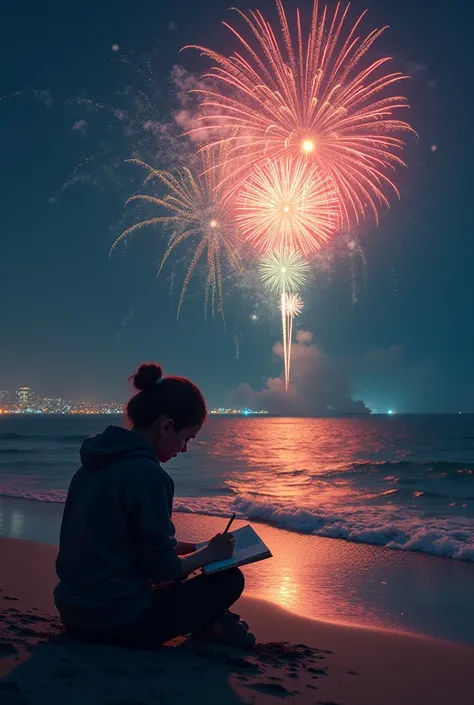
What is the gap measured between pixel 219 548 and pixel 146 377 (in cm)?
103

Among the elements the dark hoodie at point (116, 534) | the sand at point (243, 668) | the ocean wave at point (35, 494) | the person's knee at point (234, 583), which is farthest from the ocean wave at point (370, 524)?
the dark hoodie at point (116, 534)

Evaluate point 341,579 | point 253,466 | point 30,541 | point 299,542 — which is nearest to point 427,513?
point 299,542

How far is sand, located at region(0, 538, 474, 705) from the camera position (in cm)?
279

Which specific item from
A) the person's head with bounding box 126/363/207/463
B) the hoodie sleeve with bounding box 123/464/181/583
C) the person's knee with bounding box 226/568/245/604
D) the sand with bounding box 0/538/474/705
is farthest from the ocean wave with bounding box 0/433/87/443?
the hoodie sleeve with bounding box 123/464/181/583

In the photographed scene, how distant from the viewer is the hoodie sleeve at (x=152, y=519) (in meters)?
3.05

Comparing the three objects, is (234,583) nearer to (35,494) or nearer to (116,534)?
(116,534)

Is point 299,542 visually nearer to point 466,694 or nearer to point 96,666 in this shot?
point 466,694

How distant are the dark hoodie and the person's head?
0.36 feet

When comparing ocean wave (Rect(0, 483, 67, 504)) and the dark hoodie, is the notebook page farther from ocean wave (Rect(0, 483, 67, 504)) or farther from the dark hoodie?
ocean wave (Rect(0, 483, 67, 504))

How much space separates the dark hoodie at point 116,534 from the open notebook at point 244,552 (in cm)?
35

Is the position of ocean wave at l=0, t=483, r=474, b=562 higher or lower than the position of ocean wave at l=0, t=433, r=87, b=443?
higher

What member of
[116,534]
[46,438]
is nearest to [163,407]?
[116,534]

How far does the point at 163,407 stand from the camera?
3244mm

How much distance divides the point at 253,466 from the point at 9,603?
24.4 metres
